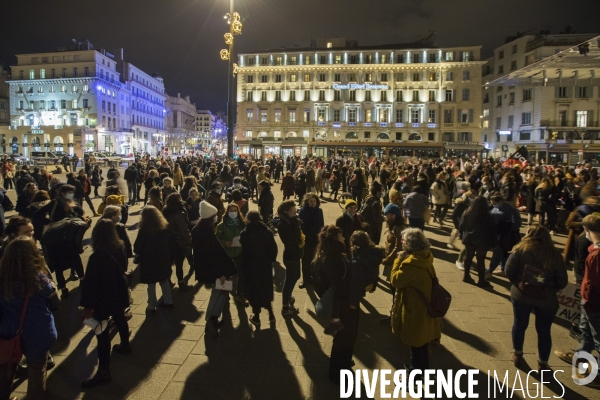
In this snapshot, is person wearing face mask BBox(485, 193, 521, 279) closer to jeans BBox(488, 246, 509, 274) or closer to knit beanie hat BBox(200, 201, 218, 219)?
jeans BBox(488, 246, 509, 274)

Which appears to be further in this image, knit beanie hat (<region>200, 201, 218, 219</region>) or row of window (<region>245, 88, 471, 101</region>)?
row of window (<region>245, 88, 471, 101</region>)

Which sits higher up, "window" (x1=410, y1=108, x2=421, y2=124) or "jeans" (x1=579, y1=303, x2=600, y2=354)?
"window" (x1=410, y1=108, x2=421, y2=124)

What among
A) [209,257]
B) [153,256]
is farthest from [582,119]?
[153,256]

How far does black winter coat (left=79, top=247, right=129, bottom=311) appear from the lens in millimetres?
3711

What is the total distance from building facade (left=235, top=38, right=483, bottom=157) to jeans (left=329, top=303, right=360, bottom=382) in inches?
2101

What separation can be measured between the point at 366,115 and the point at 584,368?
189 ft

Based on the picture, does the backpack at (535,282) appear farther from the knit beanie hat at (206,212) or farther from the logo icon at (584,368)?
the knit beanie hat at (206,212)

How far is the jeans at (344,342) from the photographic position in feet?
12.0

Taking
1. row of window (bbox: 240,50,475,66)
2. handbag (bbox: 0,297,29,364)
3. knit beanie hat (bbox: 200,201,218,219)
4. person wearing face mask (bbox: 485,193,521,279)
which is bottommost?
handbag (bbox: 0,297,29,364)

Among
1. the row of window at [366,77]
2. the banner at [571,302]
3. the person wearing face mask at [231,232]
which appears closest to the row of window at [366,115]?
the row of window at [366,77]

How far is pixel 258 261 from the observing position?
15.3 ft

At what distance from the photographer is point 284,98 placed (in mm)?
60781

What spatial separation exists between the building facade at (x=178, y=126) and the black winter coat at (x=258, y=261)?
302ft

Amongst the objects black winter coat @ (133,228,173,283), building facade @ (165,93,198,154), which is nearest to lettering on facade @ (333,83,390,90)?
building facade @ (165,93,198,154)
